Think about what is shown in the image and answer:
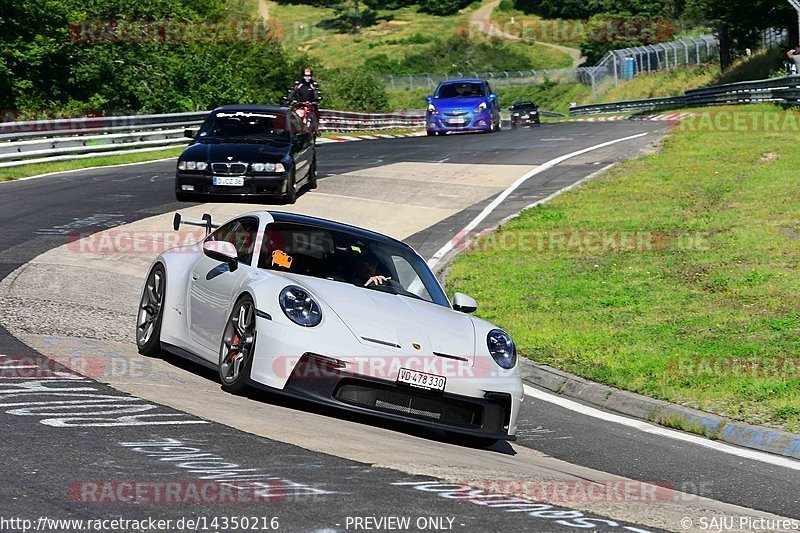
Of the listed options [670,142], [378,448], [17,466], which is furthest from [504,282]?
[670,142]

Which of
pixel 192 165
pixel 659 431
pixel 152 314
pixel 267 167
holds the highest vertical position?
pixel 192 165

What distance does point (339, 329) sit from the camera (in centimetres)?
800

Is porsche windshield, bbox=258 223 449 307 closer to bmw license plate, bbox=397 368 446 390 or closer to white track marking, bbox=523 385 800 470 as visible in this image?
bmw license plate, bbox=397 368 446 390

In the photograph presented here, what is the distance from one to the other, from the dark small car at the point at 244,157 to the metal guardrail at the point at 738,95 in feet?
64.2

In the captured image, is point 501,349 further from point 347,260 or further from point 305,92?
point 305,92

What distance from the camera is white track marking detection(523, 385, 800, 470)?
8398 millimetres

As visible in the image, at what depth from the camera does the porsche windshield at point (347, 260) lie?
909cm

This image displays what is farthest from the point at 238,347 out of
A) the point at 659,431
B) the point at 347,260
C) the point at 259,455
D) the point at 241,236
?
the point at 659,431

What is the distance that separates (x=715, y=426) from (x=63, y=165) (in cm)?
2248

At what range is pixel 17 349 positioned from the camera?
911 cm

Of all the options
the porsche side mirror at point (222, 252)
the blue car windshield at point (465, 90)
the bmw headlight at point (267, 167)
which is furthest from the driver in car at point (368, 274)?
the blue car windshield at point (465, 90)

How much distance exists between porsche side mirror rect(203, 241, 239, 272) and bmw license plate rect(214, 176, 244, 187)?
10926 mm

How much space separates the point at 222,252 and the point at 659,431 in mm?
3649

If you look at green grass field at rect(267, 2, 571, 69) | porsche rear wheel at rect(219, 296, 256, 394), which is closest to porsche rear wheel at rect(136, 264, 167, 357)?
porsche rear wheel at rect(219, 296, 256, 394)
